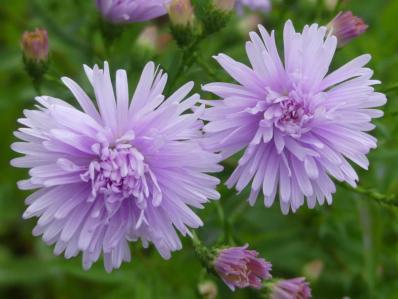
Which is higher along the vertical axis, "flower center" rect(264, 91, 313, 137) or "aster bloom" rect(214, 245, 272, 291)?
"flower center" rect(264, 91, 313, 137)

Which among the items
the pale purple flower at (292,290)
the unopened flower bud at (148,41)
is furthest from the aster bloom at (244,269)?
the unopened flower bud at (148,41)

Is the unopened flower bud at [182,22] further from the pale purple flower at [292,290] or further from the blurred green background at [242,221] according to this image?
the pale purple flower at [292,290]

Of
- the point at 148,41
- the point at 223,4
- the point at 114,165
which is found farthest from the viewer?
the point at 148,41

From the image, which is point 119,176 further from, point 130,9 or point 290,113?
point 130,9

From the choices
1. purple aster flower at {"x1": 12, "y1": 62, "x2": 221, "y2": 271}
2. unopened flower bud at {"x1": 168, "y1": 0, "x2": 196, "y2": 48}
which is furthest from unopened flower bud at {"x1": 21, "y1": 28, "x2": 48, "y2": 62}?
purple aster flower at {"x1": 12, "y1": 62, "x2": 221, "y2": 271}

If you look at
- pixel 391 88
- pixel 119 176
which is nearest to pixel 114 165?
pixel 119 176

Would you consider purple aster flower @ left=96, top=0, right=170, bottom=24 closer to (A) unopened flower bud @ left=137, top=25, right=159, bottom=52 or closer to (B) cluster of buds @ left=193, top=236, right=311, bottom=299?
(A) unopened flower bud @ left=137, top=25, right=159, bottom=52
